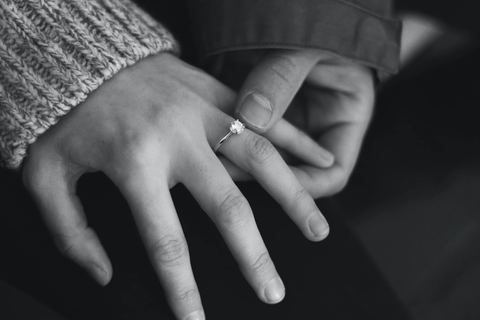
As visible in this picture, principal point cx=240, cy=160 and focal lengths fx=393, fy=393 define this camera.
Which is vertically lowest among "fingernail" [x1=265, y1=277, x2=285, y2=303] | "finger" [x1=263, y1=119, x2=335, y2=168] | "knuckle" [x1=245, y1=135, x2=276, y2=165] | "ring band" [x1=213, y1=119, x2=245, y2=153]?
"fingernail" [x1=265, y1=277, x2=285, y2=303]

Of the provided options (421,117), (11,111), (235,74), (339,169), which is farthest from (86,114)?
(421,117)

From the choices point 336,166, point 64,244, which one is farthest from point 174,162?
point 336,166

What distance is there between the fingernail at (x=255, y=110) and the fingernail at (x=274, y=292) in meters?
0.27

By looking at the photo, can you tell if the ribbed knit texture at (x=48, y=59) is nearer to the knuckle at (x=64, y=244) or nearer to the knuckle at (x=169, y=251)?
Answer: the knuckle at (x=64, y=244)

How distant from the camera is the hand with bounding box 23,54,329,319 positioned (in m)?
0.64

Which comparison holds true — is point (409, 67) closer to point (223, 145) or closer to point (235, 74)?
point (235, 74)

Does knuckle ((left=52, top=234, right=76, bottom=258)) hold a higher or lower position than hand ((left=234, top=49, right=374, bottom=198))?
lower

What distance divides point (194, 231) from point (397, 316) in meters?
0.38

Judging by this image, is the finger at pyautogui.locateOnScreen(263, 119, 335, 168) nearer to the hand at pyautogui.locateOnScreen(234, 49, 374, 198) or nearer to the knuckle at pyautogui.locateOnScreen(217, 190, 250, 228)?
the hand at pyautogui.locateOnScreen(234, 49, 374, 198)

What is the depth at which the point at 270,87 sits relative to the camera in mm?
728

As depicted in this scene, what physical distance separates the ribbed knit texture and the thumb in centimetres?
20

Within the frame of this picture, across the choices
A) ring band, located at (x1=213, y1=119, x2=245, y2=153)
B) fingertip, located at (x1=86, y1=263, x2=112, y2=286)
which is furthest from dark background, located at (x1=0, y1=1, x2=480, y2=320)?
ring band, located at (x1=213, y1=119, x2=245, y2=153)

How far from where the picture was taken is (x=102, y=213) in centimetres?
72

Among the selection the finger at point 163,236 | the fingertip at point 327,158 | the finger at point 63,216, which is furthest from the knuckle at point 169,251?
the fingertip at point 327,158
